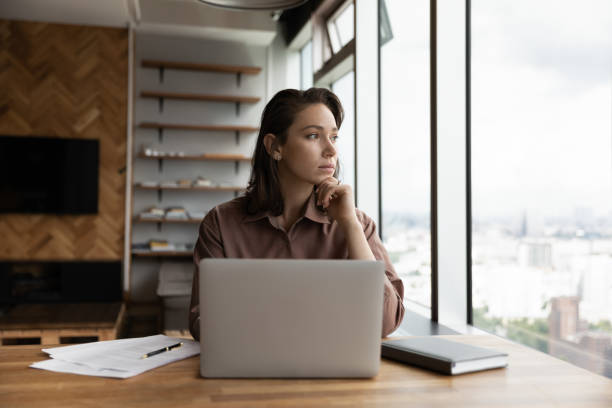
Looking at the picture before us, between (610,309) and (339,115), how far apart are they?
1090mm

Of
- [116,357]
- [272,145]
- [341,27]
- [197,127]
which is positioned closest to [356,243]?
[272,145]

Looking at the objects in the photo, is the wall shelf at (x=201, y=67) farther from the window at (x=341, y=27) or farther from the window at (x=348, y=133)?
the window at (x=348, y=133)

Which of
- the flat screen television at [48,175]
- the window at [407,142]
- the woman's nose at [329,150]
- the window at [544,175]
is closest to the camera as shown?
the woman's nose at [329,150]

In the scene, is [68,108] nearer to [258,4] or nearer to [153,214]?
[153,214]

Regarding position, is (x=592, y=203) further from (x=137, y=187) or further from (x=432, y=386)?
(x=137, y=187)

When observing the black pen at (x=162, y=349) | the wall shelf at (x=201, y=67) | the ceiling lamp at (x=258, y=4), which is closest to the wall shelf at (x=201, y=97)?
the wall shelf at (x=201, y=67)

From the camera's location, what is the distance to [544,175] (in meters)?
2.08

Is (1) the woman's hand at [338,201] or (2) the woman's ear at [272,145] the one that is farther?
(2) the woman's ear at [272,145]

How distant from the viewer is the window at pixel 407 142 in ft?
9.97

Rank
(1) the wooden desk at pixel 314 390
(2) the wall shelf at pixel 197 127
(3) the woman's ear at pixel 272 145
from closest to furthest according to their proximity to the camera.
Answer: (1) the wooden desk at pixel 314 390 → (3) the woman's ear at pixel 272 145 → (2) the wall shelf at pixel 197 127

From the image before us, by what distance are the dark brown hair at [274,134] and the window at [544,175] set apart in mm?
908

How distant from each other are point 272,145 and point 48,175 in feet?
13.6

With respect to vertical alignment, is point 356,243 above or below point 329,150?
below

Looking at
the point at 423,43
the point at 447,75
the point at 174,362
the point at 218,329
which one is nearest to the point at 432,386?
the point at 218,329
